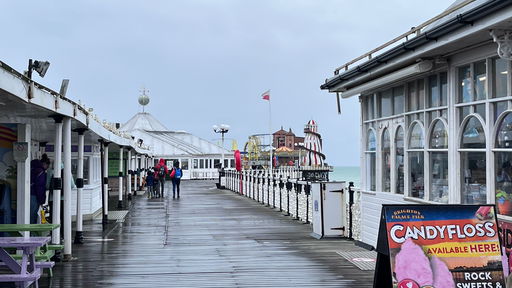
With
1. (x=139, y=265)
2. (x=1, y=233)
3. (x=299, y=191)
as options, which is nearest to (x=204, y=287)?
(x=139, y=265)

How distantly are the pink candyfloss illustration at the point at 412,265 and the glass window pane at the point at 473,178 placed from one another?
2264mm

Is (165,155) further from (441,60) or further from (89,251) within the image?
(441,60)

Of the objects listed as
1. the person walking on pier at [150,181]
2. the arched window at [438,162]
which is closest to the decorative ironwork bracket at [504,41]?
the arched window at [438,162]

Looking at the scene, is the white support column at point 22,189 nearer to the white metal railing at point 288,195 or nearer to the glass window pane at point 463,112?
the glass window pane at point 463,112

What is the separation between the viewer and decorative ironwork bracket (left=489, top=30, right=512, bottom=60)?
6445mm

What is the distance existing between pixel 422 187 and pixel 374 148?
8.06 ft

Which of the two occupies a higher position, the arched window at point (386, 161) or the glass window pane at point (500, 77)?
the glass window pane at point (500, 77)

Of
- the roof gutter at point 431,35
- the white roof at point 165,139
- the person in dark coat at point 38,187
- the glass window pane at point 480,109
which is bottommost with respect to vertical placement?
the person in dark coat at point 38,187

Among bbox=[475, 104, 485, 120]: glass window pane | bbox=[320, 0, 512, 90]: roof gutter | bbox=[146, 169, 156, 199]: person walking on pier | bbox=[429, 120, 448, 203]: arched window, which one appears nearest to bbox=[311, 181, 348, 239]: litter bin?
bbox=[320, 0, 512, 90]: roof gutter

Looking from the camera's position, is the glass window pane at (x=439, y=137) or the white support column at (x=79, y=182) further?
the white support column at (x=79, y=182)

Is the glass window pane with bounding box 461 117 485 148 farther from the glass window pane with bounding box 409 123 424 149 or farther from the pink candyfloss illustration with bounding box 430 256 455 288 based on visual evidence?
the pink candyfloss illustration with bounding box 430 256 455 288

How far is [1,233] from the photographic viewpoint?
30.4 ft

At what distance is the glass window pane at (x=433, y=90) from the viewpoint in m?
9.05

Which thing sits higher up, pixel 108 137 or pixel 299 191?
pixel 108 137
